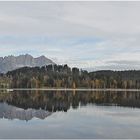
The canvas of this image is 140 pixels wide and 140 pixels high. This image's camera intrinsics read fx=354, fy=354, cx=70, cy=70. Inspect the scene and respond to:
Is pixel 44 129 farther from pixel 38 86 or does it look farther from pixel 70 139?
pixel 38 86

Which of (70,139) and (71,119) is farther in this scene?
(71,119)

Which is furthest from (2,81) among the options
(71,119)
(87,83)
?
(71,119)

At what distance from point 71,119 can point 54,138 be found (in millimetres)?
11459

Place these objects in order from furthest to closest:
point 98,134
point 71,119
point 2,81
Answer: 1. point 2,81
2. point 71,119
3. point 98,134

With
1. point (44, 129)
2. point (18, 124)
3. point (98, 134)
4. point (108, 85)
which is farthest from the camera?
point (108, 85)

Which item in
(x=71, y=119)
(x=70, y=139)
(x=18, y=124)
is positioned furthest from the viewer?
(x=71, y=119)

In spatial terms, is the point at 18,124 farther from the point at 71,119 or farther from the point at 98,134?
the point at 98,134

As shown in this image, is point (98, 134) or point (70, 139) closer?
point (70, 139)

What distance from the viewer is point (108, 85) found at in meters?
170

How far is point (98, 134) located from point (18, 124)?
8.99 metres

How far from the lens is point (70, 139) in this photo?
24.0m

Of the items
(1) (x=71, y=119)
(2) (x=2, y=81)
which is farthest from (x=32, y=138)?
(2) (x=2, y=81)

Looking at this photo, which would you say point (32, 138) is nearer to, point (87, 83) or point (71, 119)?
point (71, 119)

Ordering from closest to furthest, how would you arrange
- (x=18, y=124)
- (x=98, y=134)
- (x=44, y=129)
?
1. (x=98, y=134)
2. (x=44, y=129)
3. (x=18, y=124)
